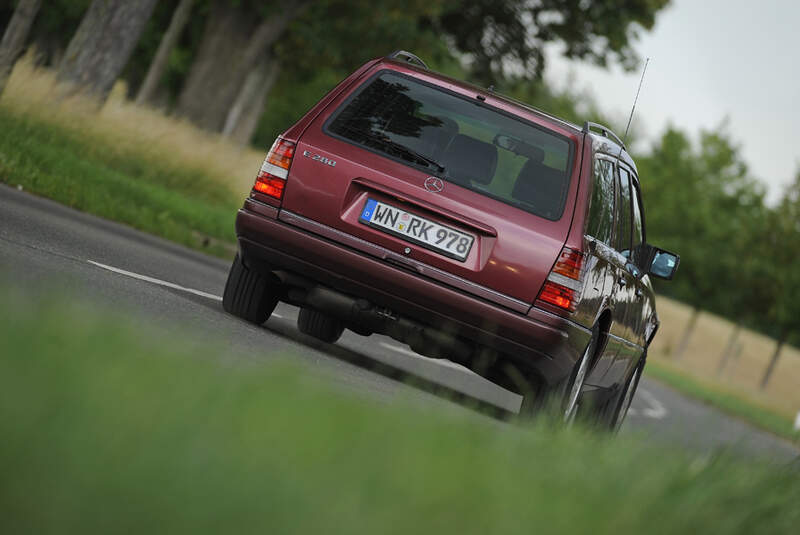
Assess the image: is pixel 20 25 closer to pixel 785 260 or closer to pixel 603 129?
pixel 603 129

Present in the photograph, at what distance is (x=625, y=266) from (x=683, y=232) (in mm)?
46661

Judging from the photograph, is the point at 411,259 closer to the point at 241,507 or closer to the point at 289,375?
the point at 289,375

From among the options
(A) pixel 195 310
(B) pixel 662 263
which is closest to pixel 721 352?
(B) pixel 662 263

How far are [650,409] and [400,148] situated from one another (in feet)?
42.7

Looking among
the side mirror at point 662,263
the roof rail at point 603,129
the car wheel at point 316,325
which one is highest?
the roof rail at point 603,129

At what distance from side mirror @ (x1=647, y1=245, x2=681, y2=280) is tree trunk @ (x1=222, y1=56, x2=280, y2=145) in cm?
3136

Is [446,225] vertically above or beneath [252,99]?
above

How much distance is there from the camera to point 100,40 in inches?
830

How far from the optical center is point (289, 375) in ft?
15.4

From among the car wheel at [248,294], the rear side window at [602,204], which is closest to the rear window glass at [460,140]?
the rear side window at [602,204]

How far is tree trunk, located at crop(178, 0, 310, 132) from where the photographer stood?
2995cm

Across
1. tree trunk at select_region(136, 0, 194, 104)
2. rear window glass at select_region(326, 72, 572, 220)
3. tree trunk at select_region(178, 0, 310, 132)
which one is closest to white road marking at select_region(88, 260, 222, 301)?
rear window glass at select_region(326, 72, 572, 220)

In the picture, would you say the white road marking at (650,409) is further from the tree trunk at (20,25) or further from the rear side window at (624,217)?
the tree trunk at (20,25)

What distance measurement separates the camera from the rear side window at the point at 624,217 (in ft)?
30.9
